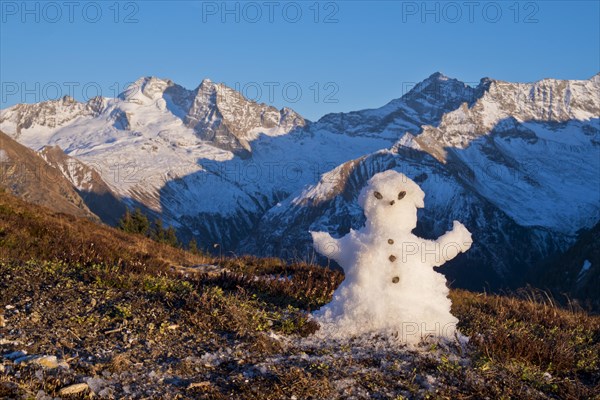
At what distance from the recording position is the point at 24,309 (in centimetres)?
945

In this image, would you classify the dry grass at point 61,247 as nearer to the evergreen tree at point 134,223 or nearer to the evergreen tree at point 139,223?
the evergreen tree at point 134,223

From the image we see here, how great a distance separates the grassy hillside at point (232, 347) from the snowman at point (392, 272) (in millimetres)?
449

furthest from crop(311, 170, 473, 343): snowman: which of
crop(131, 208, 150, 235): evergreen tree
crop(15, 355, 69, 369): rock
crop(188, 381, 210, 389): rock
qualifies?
crop(131, 208, 150, 235): evergreen tree

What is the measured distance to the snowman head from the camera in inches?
390

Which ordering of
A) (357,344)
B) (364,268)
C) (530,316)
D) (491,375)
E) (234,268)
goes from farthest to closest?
(234,268), (530,316), (364,268), (357,344), (491,375)

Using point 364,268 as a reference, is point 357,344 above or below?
below

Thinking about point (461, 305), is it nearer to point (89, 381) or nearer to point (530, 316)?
point (530, 316)

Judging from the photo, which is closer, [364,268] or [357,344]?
[357,344]

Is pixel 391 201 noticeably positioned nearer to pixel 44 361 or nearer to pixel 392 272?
pixel 392 272

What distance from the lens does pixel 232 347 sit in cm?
862

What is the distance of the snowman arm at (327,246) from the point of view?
10359mm

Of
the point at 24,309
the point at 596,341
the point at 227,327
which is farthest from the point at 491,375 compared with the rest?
the point at 24,309

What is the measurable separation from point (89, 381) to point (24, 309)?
123 inches

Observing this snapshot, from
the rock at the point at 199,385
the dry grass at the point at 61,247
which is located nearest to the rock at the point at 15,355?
the rock at the point at 199,385
